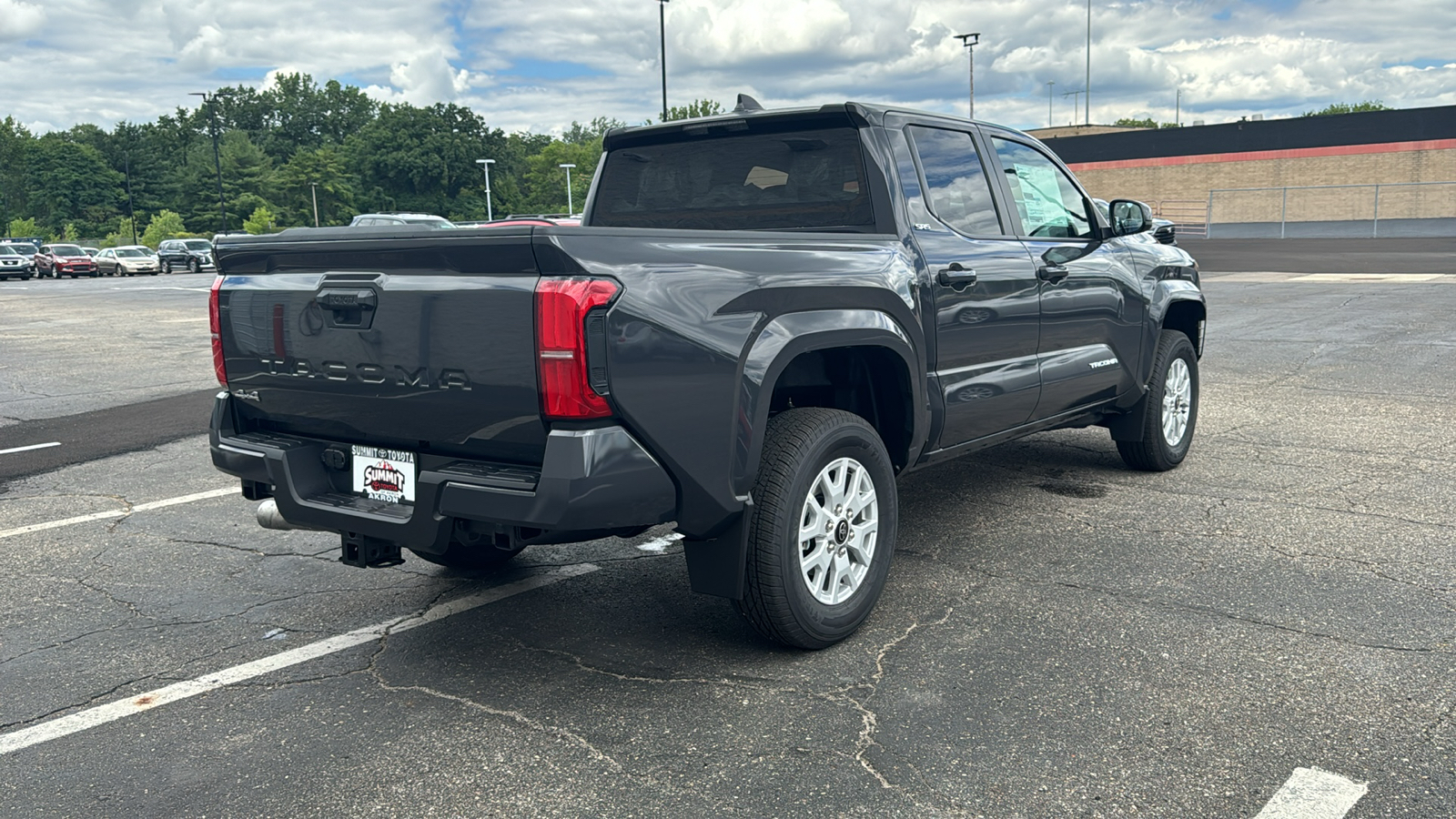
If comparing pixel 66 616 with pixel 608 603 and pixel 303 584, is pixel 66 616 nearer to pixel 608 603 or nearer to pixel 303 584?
pixel 303 584

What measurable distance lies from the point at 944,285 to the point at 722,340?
1.39 metres

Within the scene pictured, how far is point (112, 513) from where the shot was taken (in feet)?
20.5

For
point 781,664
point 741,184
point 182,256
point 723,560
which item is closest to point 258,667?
point 723,560

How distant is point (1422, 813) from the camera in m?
2.84

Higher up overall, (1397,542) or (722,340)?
(722,340)

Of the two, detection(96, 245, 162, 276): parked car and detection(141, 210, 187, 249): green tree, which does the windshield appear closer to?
detection(96, 245, 162, 276): parked car

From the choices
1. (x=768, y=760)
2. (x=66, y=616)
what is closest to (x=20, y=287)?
(x=66, y=616)

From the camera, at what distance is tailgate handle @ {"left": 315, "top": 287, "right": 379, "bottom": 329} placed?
3525 mm

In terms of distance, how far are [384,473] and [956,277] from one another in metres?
2.34

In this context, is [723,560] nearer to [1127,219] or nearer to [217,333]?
[217,333]

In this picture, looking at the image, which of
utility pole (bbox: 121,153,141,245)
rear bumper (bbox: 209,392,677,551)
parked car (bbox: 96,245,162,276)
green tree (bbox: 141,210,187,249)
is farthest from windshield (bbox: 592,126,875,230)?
utility pole (bbox: 121,153,141,245)

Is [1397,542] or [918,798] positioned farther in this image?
[1397,542]

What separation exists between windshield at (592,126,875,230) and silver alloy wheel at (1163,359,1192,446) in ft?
9.12

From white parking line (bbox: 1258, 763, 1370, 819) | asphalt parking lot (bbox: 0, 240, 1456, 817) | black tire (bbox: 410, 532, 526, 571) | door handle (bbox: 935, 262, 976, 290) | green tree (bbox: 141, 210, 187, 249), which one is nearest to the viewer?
white parking line (bbox: 1258, 763, 1370, 819)
